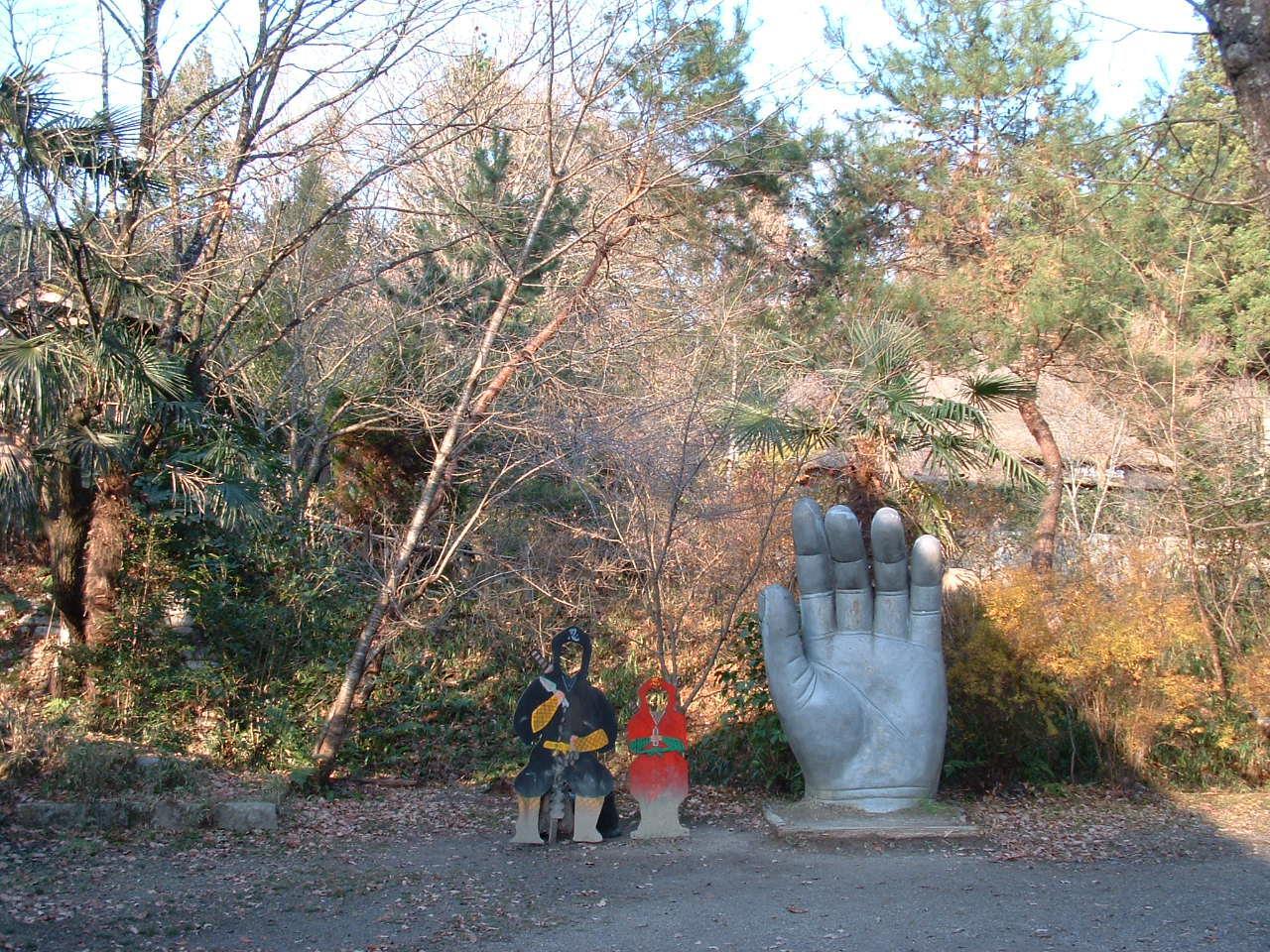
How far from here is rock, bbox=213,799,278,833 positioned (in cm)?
772

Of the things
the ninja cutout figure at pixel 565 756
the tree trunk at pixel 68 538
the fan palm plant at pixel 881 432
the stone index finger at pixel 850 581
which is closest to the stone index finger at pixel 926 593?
the stone index finger at pixel 850 581

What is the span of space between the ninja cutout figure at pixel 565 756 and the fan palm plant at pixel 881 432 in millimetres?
3044

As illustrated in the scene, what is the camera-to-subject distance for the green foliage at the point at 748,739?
Answer: 29.9 ft

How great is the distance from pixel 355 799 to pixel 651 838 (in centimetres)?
282

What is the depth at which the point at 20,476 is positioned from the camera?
26.8ft

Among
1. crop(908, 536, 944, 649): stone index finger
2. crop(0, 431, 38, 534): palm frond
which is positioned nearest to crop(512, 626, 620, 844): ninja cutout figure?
crop(908, 536, 944, 649): stone index finger

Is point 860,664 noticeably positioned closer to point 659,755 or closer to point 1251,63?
point 659,755

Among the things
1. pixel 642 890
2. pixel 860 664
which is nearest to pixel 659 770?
pixel 642 890

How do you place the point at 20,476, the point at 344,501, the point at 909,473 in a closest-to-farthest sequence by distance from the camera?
the point at 20,476 < the point at 909,473 < the point at 344,501

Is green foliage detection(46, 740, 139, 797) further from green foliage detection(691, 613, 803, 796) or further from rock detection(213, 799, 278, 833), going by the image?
green foliage detection(691, 613, 803, 796)

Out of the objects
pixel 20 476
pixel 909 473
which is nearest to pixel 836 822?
pixel 909 473

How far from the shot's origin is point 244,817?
25.4 feet

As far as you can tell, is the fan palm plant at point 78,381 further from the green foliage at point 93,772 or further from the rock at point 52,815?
the rock at point 52,815

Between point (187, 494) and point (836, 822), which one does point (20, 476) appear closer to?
point (187, 494)
